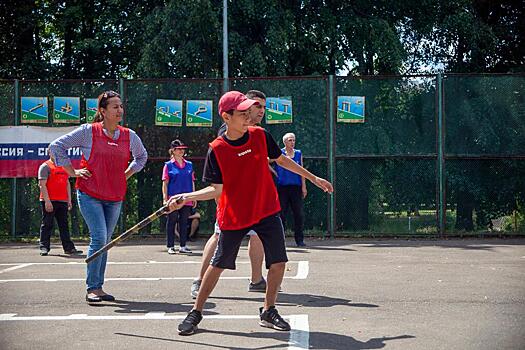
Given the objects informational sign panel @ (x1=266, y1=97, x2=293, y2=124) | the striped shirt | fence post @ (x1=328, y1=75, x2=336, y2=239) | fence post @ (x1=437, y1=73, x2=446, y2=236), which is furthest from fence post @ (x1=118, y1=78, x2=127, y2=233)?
the striped shirt

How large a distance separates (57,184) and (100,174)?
539 cm

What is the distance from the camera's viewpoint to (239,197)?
20.5ft

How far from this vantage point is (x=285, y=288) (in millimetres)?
8734

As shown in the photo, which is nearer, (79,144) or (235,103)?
(235,103)

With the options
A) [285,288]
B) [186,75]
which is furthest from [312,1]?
[285,288]

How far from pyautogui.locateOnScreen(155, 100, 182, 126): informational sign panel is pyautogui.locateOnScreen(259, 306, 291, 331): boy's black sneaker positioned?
10.0 m

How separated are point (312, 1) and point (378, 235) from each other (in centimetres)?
955

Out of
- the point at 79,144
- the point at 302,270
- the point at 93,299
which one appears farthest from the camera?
the point at 302,270

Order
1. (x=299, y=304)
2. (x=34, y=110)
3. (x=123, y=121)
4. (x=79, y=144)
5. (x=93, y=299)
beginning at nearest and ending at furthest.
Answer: (x=299, y=304) → (x=93, y=299) → (x=79, y=144) → (x=123, y=121) → (x=34, y=110)

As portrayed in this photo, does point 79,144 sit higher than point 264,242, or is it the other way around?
point 79,144

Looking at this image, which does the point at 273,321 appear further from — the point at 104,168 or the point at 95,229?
the point at 104,168

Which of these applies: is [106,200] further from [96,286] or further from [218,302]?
[218,302]

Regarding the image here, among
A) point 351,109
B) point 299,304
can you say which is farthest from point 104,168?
point 351,109

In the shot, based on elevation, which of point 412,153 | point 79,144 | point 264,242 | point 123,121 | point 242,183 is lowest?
point 264,242
